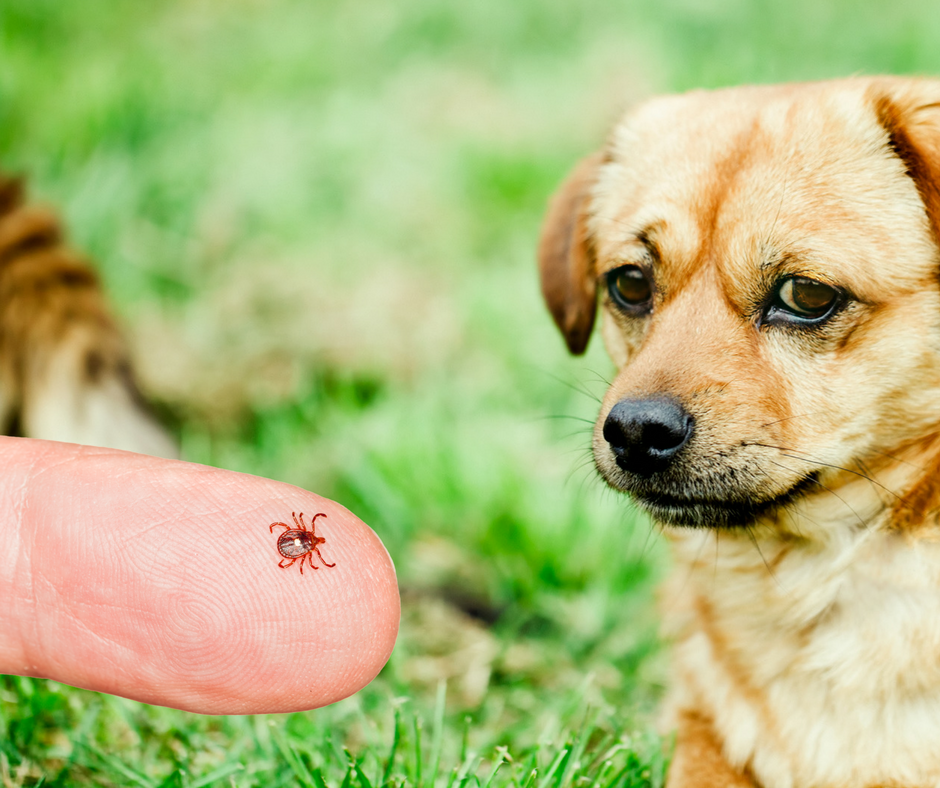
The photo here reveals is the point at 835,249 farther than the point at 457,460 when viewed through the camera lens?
No

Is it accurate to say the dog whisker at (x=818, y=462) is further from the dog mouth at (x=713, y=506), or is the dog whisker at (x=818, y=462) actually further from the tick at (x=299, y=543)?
the tick at (x=299, y=543)

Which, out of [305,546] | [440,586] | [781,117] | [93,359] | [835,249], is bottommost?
[440,586]

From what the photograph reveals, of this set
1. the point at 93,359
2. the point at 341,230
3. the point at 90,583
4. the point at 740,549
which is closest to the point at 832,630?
the point at 740,549

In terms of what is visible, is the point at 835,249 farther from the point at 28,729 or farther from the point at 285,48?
A: the point at 285,48

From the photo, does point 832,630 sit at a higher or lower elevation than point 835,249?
lower

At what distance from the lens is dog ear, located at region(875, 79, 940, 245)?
2.18 meters

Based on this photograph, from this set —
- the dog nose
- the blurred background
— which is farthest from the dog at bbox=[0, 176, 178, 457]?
the dog nose

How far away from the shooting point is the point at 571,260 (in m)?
2.96

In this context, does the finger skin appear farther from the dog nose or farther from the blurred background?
the dog nose

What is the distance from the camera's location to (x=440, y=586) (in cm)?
323

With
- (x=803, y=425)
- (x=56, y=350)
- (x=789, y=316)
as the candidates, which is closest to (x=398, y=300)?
(x=56, y=350)

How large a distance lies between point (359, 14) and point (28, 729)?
663cm

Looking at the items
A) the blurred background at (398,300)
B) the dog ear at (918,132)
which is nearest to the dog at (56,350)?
the blurred background at (398,300)

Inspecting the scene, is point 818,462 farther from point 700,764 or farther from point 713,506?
point 700,764
